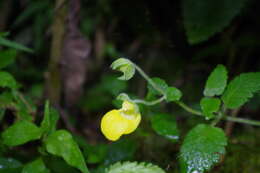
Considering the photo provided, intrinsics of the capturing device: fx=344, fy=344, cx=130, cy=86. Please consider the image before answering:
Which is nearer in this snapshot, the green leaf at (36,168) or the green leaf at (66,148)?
the green leaf at (66,148)

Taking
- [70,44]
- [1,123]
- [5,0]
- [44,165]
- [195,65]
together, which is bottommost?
[44,165]

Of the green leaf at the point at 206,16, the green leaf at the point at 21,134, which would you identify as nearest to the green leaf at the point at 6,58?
the green leaf at the point at 21,134

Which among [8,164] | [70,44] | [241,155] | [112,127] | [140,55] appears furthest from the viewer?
[140,55]

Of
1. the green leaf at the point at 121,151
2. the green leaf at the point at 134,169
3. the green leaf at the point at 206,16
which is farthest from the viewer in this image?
the green leaf at the point at 206,16

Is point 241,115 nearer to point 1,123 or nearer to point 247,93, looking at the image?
point 247,93

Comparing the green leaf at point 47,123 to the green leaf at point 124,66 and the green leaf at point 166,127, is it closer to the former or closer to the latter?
the green leaf at point 124,66

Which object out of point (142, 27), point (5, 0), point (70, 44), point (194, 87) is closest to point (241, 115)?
point (194, 87)

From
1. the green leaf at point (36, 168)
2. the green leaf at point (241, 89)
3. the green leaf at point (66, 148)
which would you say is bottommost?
the green leaf at point (36, 168)
